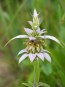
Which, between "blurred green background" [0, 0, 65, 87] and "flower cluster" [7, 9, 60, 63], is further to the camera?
"blurred green background" [0, 0, 65, 87]

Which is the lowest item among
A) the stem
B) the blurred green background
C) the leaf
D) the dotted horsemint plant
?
the stem

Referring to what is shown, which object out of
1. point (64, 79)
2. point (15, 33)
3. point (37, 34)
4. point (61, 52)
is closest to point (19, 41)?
point (15, 33)

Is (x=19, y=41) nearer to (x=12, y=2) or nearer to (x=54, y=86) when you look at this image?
(x=12, y=2)

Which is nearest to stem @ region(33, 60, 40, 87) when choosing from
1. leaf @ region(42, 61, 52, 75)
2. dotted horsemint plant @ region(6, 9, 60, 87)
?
dotted horsemint plant @ region(6, 9, 60, 87)

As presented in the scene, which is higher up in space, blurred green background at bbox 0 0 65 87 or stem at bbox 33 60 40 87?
blurred green background at bbox 0 0 65 87

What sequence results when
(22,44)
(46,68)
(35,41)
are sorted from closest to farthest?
(35,41) < (46,68) < (22,44)

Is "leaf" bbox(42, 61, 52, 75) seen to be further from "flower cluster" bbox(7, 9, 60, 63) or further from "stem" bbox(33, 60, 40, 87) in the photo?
"flower cluster" bbox(7, 9, 60, 63)

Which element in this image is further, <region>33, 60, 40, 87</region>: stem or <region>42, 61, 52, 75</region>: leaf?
<region>42, 61, 52, 75</region>: leaf

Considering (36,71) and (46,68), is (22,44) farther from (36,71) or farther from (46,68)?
(36,71)

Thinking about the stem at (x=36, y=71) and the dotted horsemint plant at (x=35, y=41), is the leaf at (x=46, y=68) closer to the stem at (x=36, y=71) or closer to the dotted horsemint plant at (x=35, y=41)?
the stem at (x=36, y=71)

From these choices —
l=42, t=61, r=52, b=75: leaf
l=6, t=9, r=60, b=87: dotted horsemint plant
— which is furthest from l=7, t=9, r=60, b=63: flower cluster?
l=42, t=61, r=52, b=75: leaf

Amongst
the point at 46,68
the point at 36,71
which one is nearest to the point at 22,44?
the point at 46,68

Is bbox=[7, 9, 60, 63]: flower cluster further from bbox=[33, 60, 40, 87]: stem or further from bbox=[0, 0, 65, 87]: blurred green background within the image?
bbox=[0, 0, 65, 87]: blurred green background
